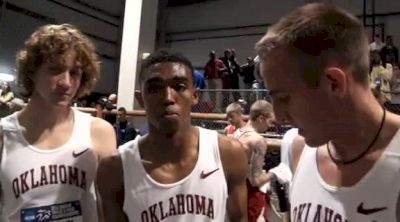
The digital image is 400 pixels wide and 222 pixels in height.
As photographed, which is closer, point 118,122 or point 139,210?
point 139,210

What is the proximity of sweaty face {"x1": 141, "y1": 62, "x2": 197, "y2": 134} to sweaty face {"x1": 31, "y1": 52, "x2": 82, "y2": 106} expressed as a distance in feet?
0.98

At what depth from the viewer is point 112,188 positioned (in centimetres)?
155

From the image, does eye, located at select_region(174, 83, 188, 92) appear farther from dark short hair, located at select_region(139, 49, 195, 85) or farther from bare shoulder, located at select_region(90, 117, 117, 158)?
bare shoulder, located at select_region(90, 117, 117, 158)

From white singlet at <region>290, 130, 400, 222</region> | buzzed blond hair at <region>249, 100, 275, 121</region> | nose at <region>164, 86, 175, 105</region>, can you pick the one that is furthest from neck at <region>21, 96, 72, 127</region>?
buzzed blond hair at <region>249, 100, 275, 121</region>

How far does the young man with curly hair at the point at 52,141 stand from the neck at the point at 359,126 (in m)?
0.97

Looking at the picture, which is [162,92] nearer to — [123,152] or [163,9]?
[123,152]

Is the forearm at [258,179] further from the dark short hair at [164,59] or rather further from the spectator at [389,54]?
the spectator at [389,54]

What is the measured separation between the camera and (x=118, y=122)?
6.07 meters

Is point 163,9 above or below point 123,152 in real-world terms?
above

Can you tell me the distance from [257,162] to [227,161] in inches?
83.6

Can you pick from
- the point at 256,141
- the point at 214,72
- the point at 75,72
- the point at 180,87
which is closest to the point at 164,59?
the point at 180,87

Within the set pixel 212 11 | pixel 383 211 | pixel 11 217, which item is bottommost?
pixel 11 217

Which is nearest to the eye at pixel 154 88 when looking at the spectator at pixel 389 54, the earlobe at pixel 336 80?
the earlobe at pixel 336 80

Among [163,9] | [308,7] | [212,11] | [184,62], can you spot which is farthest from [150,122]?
[163,9]
